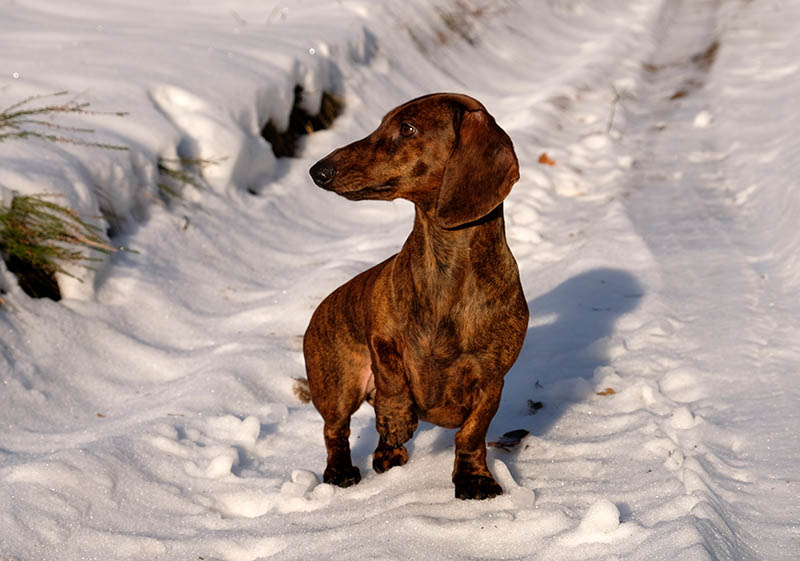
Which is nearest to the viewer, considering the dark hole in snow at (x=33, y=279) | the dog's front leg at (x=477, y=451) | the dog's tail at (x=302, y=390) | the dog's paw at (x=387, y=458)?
the dog's front leg at (x=477, y=451)

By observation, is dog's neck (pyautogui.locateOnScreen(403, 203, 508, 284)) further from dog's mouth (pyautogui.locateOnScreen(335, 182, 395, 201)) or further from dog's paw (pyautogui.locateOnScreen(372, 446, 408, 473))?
dog's paw (pyautogui.locateOnScreen(372, 446, 408, 473))

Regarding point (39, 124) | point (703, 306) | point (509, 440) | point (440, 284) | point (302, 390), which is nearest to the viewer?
point (440, 284)

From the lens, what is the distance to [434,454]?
3.78m

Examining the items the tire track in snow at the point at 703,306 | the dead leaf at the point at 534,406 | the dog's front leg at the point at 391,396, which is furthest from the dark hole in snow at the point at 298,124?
the dog's front leg at the point at 391,396

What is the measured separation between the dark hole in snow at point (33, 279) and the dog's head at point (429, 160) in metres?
2.18

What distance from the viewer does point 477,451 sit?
329 centimetres

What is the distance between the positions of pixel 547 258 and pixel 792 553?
343 cm

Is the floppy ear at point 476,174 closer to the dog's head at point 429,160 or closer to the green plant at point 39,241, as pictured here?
the dog's head at point 429,160

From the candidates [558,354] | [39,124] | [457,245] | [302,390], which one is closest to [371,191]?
Answer: [457,245]

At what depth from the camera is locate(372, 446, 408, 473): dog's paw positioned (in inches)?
143

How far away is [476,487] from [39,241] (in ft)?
8.54

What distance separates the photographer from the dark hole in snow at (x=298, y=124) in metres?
7.41

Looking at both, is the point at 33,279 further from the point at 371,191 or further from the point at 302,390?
the point at 371,191

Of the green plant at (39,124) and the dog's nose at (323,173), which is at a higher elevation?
the dog's nose at (323,173)
